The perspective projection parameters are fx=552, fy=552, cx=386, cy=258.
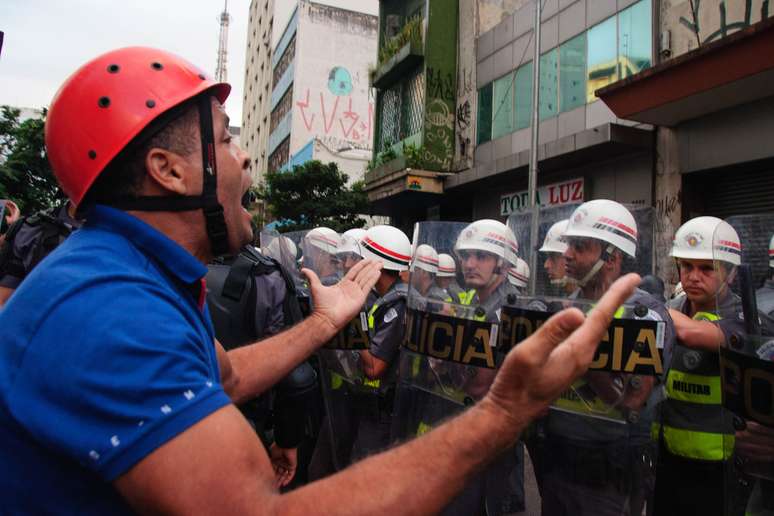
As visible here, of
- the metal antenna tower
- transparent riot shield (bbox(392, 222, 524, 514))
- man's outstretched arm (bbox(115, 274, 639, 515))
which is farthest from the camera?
the metal antenna tower

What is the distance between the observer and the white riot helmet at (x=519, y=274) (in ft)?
9.22

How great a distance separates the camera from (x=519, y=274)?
280 cm

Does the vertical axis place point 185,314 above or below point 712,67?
below

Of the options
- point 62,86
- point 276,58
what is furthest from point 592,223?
point 276,58

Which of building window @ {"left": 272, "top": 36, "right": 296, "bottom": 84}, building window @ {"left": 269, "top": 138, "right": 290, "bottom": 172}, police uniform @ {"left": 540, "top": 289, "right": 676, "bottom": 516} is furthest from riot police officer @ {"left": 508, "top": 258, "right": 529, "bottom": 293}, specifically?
building window @ {"left": 272, "top": 36, "right": 296, "bottom": 84}

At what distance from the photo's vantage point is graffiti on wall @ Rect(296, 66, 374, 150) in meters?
37.0

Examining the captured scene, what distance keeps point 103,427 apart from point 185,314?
1.09 ft

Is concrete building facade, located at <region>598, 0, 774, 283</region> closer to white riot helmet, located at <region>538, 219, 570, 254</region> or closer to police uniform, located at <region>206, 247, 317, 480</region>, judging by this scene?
white riot helmet, located at <region>538, 219, 570, 254</region>

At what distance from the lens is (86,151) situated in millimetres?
1328

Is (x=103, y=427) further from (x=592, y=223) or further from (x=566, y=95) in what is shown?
(x=566, y=95)

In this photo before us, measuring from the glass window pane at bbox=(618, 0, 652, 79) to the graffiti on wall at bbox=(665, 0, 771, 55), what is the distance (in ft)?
1.68

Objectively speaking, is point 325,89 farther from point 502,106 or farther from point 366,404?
point 366,404

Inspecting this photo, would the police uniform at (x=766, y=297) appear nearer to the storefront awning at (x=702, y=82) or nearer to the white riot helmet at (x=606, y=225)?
the white riot helmet at (x=606, y=225)

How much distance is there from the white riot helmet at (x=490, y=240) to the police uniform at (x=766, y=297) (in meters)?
1.07
